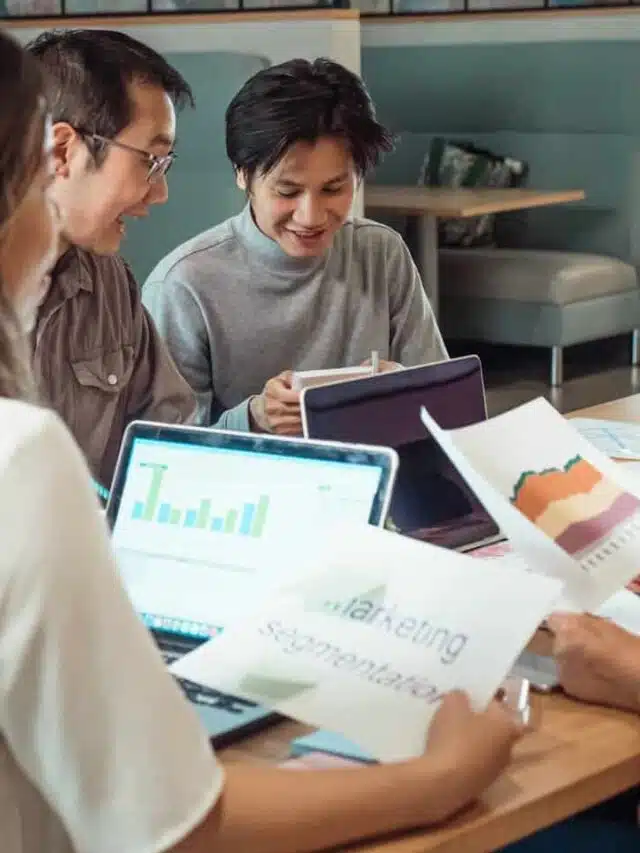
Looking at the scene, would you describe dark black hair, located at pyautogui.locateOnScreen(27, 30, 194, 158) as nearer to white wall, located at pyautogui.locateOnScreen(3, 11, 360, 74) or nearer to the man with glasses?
the man with glasses

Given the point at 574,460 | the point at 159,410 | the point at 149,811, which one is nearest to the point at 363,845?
the point at 149,811

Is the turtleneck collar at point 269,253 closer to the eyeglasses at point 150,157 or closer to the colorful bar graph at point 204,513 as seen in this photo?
the eyeglasses at point 150,157

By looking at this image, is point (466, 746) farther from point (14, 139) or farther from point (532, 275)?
point (532, 275)

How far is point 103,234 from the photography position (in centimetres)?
181

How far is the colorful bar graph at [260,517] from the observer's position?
1.28 m

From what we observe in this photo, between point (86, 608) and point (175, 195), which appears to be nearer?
point (86, 608)

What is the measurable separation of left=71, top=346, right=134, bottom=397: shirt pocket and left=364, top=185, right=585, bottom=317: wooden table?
2.99m

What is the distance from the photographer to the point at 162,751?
78 centimetres

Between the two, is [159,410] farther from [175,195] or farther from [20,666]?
[175,195]

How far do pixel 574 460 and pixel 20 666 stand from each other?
75 centimetres

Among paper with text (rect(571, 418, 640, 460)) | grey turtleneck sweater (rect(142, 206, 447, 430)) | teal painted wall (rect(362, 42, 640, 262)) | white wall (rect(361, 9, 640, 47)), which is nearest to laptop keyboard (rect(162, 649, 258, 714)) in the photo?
paper with text (rect(571, 418, 640, 460))

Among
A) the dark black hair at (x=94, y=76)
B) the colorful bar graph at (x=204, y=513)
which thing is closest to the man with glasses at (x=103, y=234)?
the dark black hair at (x=94, y=76)

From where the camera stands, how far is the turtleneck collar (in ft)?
7.20

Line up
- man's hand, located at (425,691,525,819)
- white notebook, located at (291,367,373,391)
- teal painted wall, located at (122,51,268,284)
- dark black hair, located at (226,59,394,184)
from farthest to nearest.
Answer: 1. teal painted wall, located at (122,51,268,284)
2. dark black hair, located at (226,59,394,184)
3. white notebook, located at (291,367,373,391)
4. man's hand, located at (425,691,525,819)
